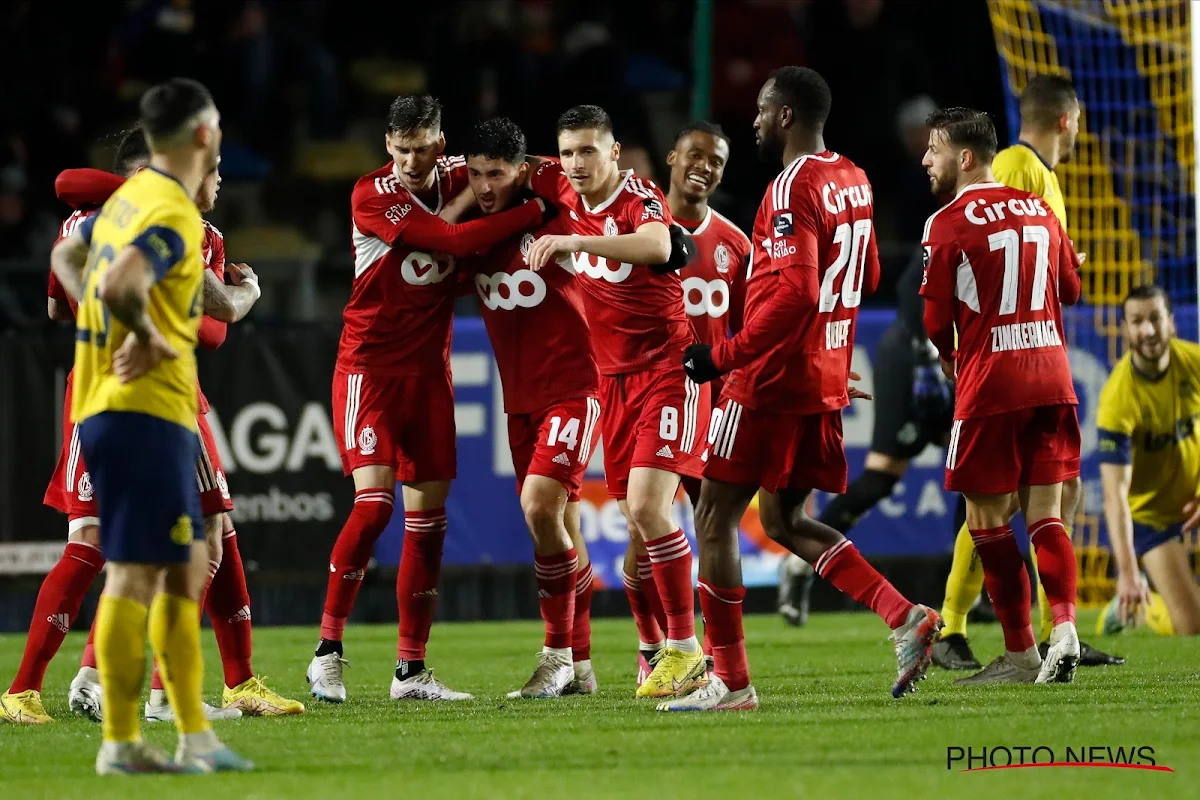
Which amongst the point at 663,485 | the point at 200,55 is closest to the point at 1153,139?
the point at 663,485

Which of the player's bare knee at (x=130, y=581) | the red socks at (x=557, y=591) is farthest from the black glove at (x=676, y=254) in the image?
the player's bare knee at (x=130, y=581)

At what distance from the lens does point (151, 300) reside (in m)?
4.69

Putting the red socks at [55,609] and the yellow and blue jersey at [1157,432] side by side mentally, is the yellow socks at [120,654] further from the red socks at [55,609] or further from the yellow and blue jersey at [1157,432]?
the yellow and blue jersey at [1157,432]

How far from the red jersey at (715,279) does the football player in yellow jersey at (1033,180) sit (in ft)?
3.89

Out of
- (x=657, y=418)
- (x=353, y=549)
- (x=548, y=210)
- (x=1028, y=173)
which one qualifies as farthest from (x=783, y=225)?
(x=353, y=549)

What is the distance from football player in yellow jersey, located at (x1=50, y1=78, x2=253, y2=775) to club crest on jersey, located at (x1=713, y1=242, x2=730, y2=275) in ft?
10.5

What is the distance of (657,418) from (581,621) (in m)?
0.99

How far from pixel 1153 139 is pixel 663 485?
23.4ft

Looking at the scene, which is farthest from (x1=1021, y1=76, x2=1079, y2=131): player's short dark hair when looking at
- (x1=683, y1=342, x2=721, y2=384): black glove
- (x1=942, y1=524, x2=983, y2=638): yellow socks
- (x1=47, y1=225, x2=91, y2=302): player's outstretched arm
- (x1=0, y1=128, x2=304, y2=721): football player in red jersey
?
(x1=47, y1=225, x2=91, y2=302): player's outstretched arm

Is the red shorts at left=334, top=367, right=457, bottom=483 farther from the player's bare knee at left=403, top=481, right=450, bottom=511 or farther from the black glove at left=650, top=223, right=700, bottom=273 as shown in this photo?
the black glove at left=650, top=223, right=700, bottom=273

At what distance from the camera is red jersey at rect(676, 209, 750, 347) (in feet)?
24.8

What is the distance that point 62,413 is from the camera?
429 inches

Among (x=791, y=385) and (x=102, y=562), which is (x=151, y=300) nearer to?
(x=102, y=562)

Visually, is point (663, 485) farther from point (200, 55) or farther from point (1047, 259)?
point (200, 55)
